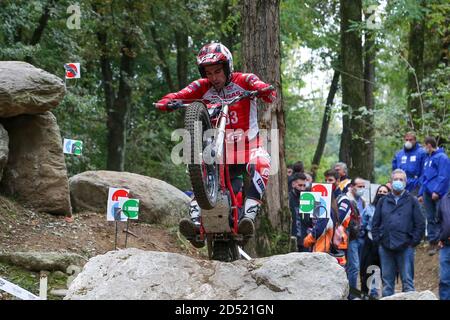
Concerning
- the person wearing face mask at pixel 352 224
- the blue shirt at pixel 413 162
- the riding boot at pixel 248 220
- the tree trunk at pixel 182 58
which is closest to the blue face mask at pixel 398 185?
the person wearing face mask at pixel 352 224

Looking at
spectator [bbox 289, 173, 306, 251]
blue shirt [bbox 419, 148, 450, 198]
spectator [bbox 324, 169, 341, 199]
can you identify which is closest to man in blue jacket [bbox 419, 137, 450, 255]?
blue shirt [bbox 419, 148, 450, 198]

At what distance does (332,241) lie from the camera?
10.8 meters

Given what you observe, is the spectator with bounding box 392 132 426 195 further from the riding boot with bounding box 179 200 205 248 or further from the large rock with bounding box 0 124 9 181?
the riding boot with bounding box 179 200 205 248

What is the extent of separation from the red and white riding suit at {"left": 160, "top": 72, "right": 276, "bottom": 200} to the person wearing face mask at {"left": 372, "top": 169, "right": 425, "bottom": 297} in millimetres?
3165

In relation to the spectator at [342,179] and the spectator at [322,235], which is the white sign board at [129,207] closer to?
the spectator at [322,235]

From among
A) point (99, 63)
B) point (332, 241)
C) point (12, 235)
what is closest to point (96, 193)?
point (12, 235)

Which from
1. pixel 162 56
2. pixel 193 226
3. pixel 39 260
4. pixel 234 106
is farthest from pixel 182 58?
pixel 193 226

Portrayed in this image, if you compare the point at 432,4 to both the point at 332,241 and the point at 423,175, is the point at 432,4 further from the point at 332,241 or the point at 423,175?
the point at 332,241

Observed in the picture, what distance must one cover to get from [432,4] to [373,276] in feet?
27.7

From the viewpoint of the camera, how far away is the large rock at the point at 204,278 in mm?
6395

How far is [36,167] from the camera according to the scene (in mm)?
12156

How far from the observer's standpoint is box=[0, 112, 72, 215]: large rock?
12.1 m

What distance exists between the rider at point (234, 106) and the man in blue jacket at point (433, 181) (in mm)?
6484

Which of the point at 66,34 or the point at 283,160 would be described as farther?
the point at 66,34
